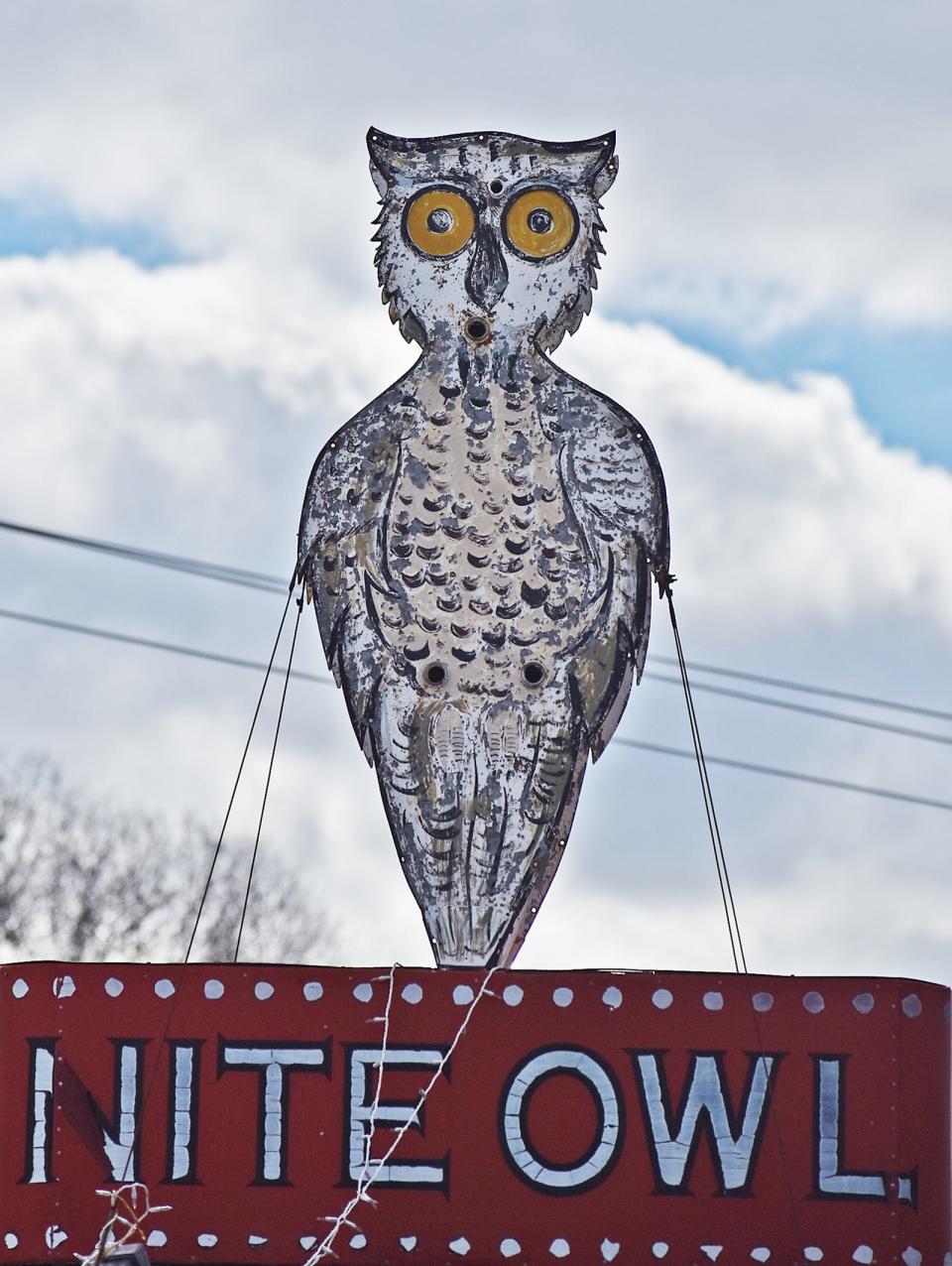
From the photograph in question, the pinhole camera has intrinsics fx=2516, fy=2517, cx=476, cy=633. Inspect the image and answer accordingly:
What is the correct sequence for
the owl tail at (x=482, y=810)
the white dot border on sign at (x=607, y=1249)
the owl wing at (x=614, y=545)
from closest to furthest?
the white dot border on sign at (x=607, y=1249), the owl tail at (x=482, y=810), the owl wing at (x=614, y=545)

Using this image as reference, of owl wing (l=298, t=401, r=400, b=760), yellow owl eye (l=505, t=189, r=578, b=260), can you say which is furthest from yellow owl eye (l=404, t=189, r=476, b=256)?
owl wing (l=298, t=401, r=400, b=760)

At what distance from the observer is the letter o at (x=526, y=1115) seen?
26.8ft

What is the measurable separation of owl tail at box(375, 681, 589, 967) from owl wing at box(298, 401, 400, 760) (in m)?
0.27

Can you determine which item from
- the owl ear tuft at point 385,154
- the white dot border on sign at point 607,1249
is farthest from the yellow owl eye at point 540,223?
the white dot border on sign at point 607,1249

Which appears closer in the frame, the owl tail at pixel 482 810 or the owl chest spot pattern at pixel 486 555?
the owl tail at pixel 482 810

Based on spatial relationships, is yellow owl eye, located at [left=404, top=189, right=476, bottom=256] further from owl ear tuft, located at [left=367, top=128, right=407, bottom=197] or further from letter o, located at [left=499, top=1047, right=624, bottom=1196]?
letter o, located at [left=499, top=1047, right=624, bottom=1196]

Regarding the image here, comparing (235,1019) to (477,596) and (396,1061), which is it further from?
(477,596)

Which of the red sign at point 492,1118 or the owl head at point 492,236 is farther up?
the owl head at point 492,236

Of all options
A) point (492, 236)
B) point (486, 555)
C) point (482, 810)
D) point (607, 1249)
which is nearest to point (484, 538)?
point (486, 555)

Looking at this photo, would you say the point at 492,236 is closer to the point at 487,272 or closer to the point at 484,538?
the point at 487,272

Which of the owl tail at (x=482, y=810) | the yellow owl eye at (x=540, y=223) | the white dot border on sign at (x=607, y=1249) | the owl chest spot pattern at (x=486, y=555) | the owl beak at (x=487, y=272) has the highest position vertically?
the yellow owl eye at (x=540, y=223)

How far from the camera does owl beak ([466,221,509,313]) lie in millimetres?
9719

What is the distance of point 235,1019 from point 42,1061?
0.67 m

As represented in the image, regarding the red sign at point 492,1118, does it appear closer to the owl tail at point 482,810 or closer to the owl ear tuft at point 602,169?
the owl tail at point 482,810
